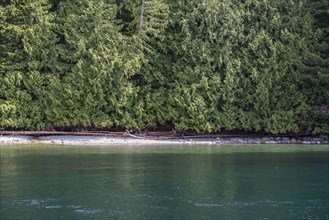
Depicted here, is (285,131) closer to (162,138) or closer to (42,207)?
(162,138)

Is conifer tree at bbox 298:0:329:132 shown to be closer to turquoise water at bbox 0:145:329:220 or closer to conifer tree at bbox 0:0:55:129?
turquoise water at bbox 0:145:329:220

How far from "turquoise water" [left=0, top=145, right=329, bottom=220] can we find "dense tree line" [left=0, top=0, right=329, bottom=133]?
7.81 meters

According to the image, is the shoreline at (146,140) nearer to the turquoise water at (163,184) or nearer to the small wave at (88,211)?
the turquoise water at (163,184)

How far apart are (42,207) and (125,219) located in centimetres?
306

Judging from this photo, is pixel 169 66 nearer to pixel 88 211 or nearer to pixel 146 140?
pixel 146 140

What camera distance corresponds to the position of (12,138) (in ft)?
124

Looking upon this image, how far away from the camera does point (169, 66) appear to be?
139 ft

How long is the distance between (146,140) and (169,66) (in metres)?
6.45

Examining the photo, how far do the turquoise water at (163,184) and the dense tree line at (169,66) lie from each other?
781 centimetres

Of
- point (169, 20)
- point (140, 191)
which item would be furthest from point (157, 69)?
point (140, 191)

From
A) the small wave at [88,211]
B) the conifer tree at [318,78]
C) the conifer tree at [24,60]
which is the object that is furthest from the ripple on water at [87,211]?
the conifer tree at [318,78]

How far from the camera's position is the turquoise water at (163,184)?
57.3ft

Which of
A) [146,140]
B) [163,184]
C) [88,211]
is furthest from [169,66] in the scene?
[88,211]

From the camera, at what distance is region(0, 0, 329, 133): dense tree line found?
40344 millimetres
